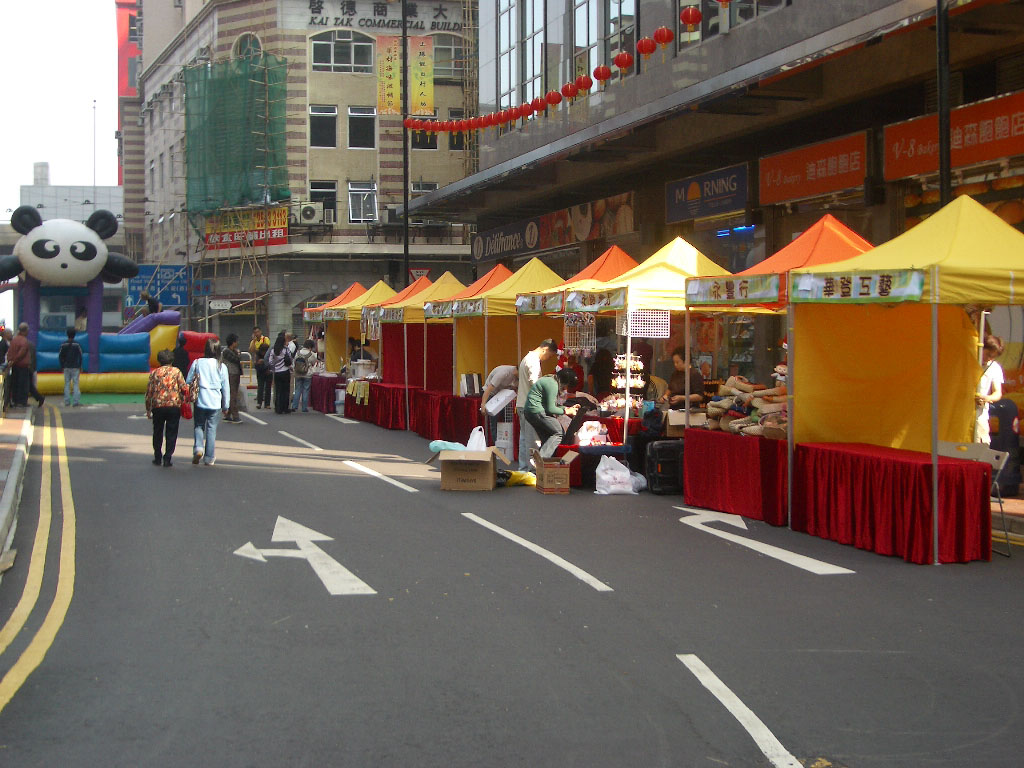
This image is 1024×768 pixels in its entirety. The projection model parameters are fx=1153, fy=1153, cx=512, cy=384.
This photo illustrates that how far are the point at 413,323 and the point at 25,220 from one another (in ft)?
35.1

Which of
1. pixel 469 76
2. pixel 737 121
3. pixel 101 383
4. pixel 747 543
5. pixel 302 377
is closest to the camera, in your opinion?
pixel 747 543

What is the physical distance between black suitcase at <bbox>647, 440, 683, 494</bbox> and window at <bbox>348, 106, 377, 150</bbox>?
128ft

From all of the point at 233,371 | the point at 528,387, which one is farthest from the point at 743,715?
the point at 233,371

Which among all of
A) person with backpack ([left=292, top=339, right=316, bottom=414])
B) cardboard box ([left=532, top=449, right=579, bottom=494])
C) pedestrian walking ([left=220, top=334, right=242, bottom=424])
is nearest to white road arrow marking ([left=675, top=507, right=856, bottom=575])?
cardboard box ([left=532, top=449, right=579, bottom=494])

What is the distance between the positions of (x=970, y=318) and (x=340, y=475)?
8241 millimetres

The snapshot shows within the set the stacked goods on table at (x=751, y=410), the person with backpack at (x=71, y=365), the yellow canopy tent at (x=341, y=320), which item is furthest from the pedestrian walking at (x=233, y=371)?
the stacked goods on table at (x=751, y=410)

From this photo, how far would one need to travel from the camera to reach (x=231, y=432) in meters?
22.4

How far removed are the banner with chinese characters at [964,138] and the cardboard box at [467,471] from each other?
21.5ft

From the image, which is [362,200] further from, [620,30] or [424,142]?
[620,30]

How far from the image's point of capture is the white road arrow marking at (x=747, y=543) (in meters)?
9.58

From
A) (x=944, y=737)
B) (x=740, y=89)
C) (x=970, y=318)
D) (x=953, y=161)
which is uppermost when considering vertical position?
(x=740, y=89)

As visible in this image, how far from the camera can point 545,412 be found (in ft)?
47.8

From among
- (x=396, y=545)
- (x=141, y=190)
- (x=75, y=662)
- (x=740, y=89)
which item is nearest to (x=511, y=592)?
(x=396, y=545)

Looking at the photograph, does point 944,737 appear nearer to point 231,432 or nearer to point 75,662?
point 75,662
